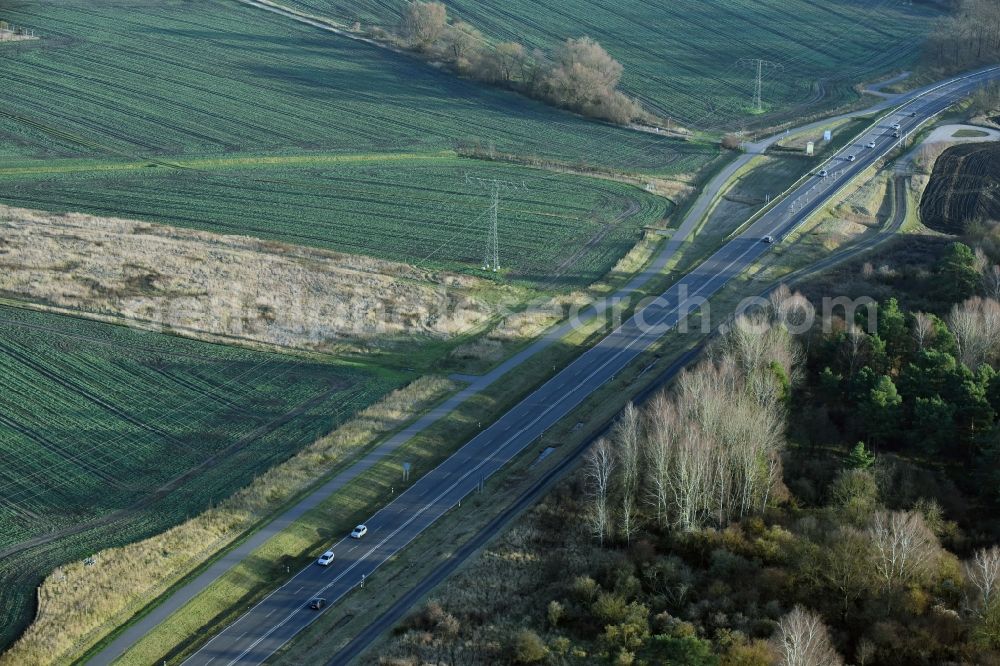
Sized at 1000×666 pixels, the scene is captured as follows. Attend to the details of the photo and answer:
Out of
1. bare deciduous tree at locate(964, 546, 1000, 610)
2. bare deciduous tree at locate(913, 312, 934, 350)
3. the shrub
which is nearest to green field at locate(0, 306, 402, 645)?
the shrub

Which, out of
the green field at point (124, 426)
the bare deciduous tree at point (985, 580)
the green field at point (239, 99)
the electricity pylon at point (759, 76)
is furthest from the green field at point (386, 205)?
the bare deciduous tree at point (985, 580)

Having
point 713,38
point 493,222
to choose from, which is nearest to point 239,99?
point 493,222

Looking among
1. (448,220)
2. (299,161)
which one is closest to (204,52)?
(299,161)

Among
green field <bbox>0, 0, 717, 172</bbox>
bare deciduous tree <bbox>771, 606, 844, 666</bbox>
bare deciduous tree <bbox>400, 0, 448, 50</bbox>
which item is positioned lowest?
bare deciduous tree <bbox>771, 606, 844, 666</bbox>

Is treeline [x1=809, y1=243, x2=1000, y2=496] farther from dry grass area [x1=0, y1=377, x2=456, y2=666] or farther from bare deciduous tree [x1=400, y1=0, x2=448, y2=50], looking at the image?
bare deciduous tree [x1=400, y1=0, x2=448, y2=50]

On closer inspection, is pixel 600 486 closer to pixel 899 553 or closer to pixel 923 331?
pixel 899 553

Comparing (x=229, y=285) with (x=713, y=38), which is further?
(x=713, y=38)

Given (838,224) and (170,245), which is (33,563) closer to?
(170,245)
